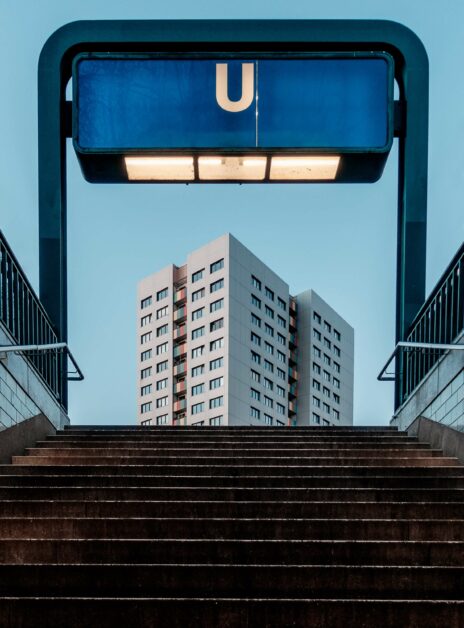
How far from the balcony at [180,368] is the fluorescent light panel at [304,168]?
51.8 metres

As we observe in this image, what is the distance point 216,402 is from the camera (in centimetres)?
5425

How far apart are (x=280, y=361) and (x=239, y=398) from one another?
8.75 meters

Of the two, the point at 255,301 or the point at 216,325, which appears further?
the point at 255,301
